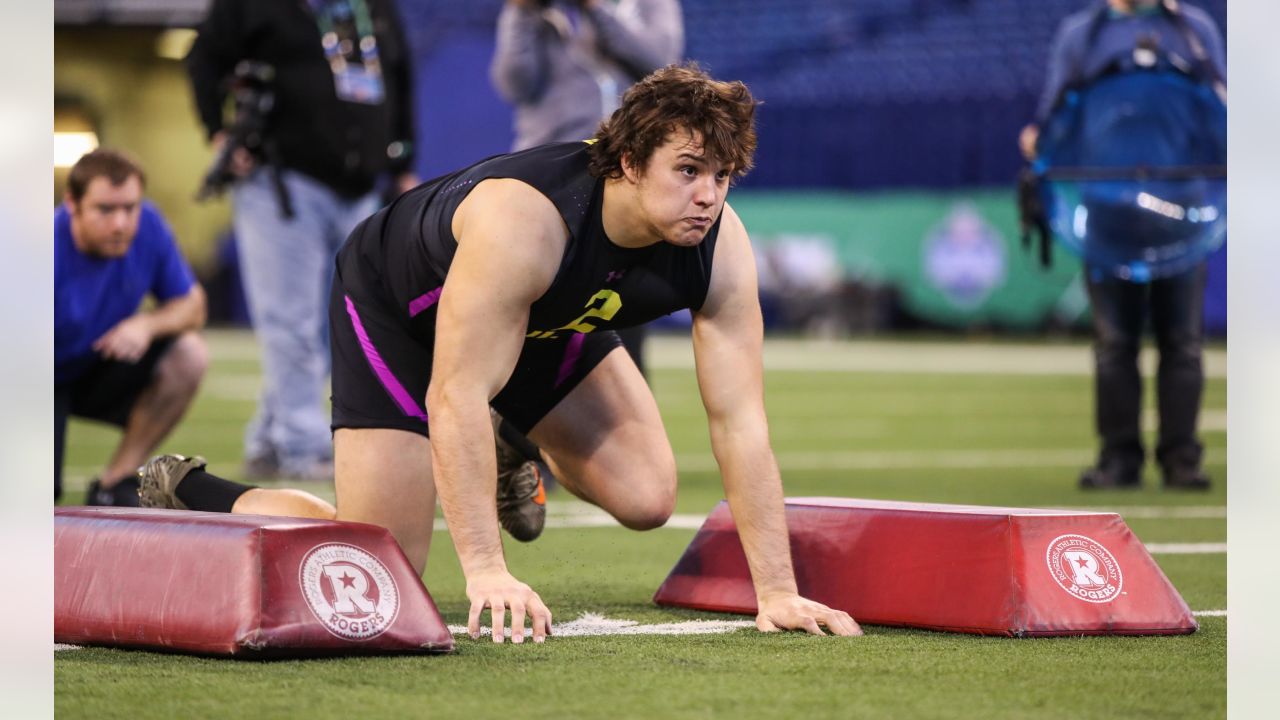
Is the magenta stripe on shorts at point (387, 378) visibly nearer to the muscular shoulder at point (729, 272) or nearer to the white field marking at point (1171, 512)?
the muscular shoulder at point (729, 272)

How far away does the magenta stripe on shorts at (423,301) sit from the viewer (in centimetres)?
424

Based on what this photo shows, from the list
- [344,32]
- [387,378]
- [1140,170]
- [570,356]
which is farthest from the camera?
[344,32]

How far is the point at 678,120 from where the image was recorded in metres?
3.71

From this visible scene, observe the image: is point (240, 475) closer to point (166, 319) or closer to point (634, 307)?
point (166, 319)

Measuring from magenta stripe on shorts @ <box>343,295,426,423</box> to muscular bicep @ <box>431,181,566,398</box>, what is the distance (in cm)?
64

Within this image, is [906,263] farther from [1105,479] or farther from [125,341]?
[125,341]

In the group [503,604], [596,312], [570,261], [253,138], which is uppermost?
[253,138]

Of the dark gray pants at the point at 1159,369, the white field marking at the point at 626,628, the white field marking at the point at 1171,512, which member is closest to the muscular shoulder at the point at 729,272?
the white field marking at the point at 626,628

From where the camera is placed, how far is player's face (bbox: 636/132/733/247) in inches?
146

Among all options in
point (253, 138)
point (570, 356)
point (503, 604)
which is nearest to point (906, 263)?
point (253, 138)

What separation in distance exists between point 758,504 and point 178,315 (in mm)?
3392

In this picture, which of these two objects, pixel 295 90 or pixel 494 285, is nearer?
pixel 494 285

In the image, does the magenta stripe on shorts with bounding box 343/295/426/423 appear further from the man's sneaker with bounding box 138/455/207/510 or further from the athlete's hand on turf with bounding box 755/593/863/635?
the athlete's hand on turf with bounding box 755/593/863/635

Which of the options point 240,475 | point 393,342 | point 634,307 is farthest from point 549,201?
point 240,475
